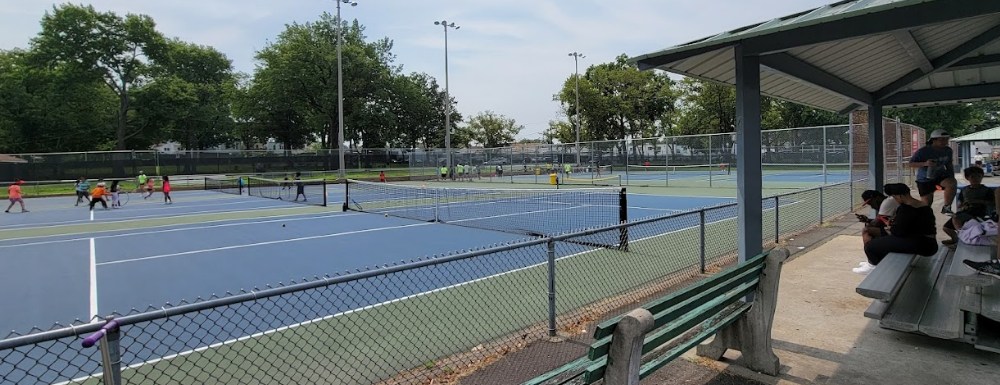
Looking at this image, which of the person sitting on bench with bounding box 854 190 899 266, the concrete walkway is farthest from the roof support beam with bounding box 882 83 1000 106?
the concrete walkway

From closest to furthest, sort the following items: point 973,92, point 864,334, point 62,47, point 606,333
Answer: point 606,333
point 864,334
point 973,92
point 62,47

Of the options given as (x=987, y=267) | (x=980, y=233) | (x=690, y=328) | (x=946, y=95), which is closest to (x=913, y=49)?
(x=980, y=233)

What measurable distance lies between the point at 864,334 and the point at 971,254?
4.59 ft

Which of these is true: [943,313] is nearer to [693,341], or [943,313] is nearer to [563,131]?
[693,341]

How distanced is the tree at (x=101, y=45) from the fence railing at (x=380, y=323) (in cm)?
6018

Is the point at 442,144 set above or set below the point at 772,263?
above

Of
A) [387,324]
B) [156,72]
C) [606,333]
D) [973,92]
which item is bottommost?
[387,324]

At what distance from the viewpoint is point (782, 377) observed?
4.11 meters

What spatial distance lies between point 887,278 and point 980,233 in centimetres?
199

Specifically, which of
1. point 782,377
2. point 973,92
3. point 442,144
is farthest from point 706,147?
point 442,144

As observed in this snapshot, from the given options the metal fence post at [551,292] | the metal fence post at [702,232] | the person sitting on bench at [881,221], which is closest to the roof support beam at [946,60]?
the person sitting on bench at [881,221]

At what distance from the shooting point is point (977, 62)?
6840mm

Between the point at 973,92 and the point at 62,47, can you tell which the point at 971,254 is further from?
the point at 62,47

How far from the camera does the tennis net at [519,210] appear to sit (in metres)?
12.6
